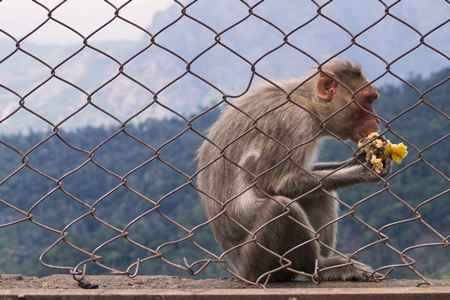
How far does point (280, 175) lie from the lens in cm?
432

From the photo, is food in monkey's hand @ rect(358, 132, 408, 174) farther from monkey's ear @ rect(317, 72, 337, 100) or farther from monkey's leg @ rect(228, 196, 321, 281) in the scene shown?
monkey's ear @ rect(317, 72, 337, 100)

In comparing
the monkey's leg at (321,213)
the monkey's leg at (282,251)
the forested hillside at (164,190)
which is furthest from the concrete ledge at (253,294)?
the forested hillside at (164,190)

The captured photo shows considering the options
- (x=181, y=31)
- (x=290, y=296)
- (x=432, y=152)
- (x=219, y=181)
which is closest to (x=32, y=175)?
(x=432, y=152)

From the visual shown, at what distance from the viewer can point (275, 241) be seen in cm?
403

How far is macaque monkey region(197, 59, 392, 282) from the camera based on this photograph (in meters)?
4.11

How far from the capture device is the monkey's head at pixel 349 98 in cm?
460

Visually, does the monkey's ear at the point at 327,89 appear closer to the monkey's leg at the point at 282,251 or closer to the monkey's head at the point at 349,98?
the monkey's head at the point at 349,98

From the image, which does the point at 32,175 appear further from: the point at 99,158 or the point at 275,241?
the point at 275,241

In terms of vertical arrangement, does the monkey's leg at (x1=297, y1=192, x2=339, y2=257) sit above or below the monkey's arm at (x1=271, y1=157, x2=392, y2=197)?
below

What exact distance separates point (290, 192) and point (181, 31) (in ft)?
199

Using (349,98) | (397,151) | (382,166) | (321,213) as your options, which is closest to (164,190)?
(321,213)

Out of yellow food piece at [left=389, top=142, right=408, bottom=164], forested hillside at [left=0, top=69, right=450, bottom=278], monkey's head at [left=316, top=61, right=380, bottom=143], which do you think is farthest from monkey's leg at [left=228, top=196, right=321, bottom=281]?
forested hillside at [left=0, top=69, right=450, bottom=278]

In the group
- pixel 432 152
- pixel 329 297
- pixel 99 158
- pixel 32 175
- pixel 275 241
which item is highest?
pixel 329 297

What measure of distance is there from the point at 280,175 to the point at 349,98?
30.3 inches
